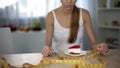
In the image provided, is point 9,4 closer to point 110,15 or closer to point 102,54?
point 110,15

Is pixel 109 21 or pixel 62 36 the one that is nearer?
pixel 62 36

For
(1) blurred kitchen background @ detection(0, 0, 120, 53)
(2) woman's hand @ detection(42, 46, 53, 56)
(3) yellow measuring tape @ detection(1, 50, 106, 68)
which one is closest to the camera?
(3) yellow measuring tape @ detection(1, 50, 106, 68)

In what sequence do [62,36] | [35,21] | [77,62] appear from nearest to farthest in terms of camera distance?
[77,62], [62,36], [35,21]

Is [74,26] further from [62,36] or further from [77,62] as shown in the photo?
[77,62]

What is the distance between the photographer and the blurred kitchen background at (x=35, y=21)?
10.9 feet

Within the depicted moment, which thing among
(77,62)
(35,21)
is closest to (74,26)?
(77,62)

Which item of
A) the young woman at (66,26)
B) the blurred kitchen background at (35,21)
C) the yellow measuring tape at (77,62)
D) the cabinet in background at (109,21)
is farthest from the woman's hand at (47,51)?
the cabinet in background at (109,21)

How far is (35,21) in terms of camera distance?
3625 millimetres

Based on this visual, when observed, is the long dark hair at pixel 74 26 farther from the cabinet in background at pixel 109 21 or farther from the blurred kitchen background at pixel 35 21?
the cabinet in background at pixel 109 21

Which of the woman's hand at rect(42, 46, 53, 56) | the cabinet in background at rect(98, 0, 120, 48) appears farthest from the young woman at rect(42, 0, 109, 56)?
the cabinet in background at rect(98, 0, 120, 48)

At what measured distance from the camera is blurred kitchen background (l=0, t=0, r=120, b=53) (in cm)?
332

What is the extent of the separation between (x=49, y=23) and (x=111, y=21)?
204cm

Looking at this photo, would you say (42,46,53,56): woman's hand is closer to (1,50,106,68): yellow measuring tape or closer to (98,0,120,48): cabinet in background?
(1,50,106,68): yellow measuring tape

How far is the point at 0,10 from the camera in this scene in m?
3.50
